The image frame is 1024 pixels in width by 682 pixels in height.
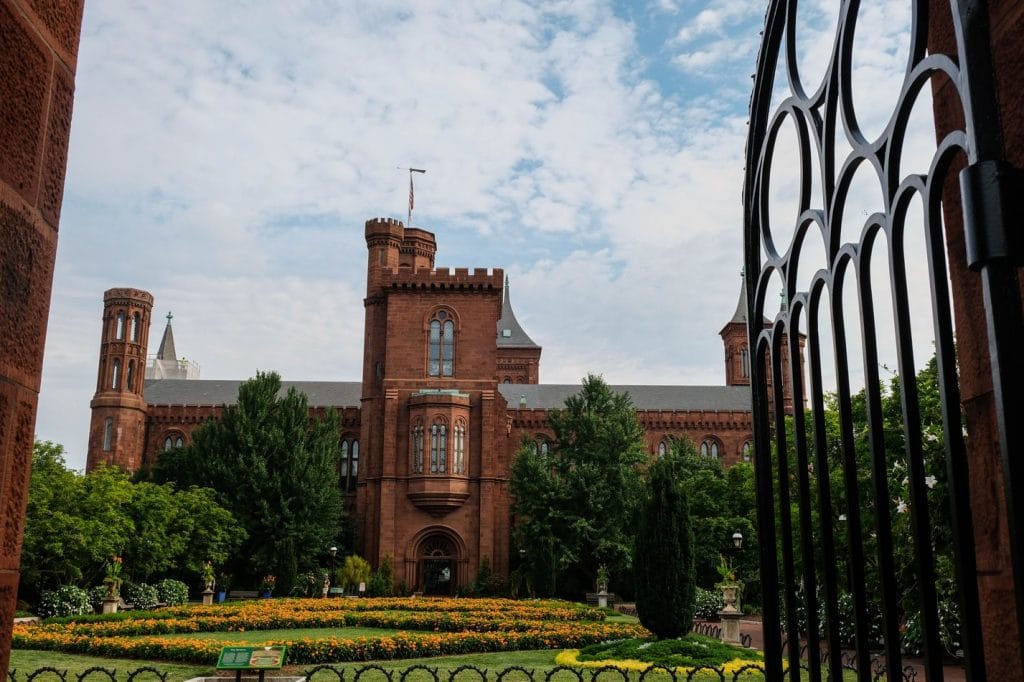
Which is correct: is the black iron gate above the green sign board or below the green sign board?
above

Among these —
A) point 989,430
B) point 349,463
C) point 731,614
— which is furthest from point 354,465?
point 989,430

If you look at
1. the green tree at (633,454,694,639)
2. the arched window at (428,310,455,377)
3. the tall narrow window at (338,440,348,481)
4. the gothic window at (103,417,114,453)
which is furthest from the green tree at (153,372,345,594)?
the green tree at (633,454,694,639)

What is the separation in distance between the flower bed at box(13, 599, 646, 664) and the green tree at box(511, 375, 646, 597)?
8.43m

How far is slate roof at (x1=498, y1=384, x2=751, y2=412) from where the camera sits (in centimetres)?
5106

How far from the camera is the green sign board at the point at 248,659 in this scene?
8.02 m

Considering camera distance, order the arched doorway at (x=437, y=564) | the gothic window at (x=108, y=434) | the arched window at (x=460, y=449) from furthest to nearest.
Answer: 1. the gothic window at (x=108, y=434)
2. the arched doorway at (x=437, y=564)
3. the arched window at (x=460, y=449)

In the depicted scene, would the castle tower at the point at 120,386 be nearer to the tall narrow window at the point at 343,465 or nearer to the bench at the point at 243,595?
the tall narrow window at the point at 343,465

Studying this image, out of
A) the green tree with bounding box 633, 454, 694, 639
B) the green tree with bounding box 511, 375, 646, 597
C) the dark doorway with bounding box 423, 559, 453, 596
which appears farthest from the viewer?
the dark doorway with bounding box 423, 559, 453, 596

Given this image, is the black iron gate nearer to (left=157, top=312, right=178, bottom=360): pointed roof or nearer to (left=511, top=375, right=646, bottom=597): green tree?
(left=511, top=375, right=646, bottom=597): green tree

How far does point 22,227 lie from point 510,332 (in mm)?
60843

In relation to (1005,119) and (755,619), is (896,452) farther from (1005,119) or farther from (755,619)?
(1005,119)

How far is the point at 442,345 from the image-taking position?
39.2m

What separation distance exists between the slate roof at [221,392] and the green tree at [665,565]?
3514 cm

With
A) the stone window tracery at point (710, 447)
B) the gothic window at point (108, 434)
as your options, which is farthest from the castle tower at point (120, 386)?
the stone window tracery at point (710, 447)
